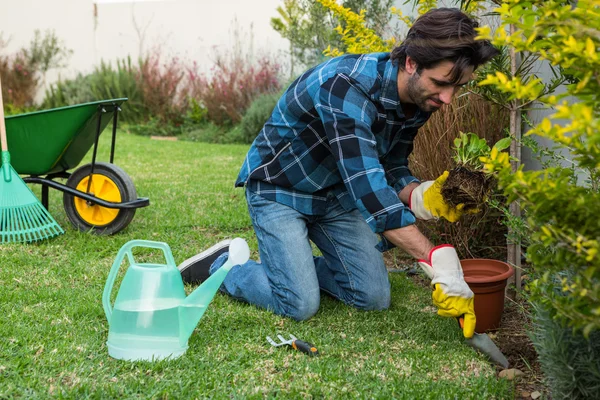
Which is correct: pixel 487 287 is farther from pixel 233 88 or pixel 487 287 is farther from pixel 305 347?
pixel 233 88

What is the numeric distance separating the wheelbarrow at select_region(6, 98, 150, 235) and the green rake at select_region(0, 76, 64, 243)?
183mm

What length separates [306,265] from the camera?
279 centimetres

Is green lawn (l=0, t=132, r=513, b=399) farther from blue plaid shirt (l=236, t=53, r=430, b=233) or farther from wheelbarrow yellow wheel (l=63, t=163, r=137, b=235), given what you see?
blue plaid shirt (l=236, t=53, r=430, b=233)

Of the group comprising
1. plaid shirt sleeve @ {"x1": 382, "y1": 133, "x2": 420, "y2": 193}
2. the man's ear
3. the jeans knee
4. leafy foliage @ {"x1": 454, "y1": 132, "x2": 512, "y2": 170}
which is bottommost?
the jeans knee

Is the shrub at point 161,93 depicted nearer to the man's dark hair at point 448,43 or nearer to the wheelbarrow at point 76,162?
the wheelbarrow at point 76,162

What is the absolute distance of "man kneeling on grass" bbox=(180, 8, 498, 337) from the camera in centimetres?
221

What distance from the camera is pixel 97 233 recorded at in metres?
3.90

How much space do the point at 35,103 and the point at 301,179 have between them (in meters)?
10.9

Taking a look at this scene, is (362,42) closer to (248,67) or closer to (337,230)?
(337,230)

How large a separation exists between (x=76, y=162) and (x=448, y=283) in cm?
278

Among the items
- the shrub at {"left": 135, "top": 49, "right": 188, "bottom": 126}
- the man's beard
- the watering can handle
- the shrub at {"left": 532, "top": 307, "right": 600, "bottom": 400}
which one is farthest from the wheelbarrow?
the shrub at {"left": 135, "top": 49, "right": 188, "bottom": 126}

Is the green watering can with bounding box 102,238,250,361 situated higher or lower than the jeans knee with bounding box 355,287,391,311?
higher

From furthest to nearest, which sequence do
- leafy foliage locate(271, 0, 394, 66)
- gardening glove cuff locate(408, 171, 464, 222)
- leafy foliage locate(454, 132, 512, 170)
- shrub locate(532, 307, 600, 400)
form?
leafy foliage locate(271, 0, 394, 66) < leafy foliage locate(454, 132, 512, 170) < gardening glove cuff locate(408, 171, 464, 222) < shrub locate(532, 307, 600, 400)

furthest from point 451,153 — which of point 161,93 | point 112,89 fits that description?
point 112,89
